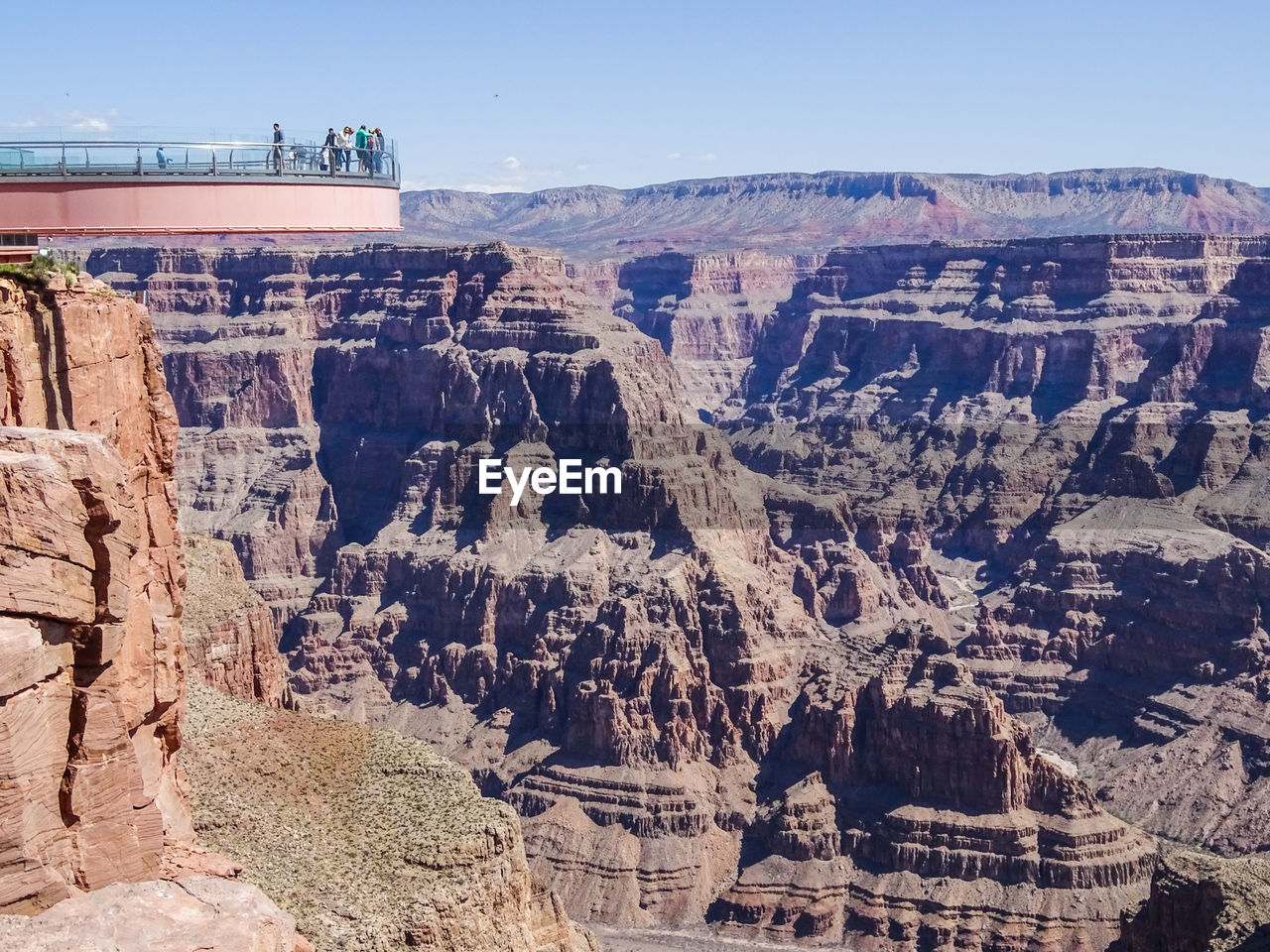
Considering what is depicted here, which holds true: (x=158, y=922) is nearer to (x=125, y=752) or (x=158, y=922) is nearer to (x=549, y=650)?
(x=125, y=752)

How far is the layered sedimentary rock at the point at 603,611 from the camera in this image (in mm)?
107938

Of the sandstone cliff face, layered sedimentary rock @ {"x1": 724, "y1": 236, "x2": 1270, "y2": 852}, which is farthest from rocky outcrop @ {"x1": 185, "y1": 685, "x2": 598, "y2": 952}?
layered sedimentary rock @ {"x1": 724, "y1": 236, "x2": 1270, "y2": 852}

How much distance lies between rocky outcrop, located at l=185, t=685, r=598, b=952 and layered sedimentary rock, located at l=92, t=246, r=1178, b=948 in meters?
34.6

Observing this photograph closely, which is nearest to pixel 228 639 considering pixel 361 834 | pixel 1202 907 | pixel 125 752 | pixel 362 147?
pixel 361 834

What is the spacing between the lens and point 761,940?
105 m

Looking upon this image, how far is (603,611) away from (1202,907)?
64.2 metres

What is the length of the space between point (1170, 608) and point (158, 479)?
12034cm

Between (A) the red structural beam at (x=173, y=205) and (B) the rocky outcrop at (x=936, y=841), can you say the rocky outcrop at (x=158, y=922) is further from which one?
(B) the rocky outcrop at (x=936, y=841)

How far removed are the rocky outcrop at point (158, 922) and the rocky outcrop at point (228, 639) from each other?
141 feet

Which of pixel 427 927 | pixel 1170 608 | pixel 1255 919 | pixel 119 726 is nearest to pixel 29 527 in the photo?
pixel 119 726

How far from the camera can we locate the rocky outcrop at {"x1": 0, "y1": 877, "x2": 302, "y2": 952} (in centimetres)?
2583

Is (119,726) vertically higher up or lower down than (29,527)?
lower down

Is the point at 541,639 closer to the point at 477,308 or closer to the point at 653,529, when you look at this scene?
the point at 653,529

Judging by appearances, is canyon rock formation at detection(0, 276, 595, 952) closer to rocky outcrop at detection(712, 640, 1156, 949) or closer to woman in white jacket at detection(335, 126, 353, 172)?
woman in white jacket at detection(335, 126, 353, 172)
